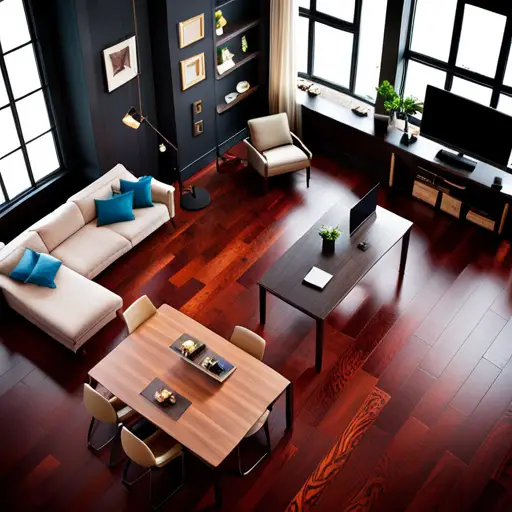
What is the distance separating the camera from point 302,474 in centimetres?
614

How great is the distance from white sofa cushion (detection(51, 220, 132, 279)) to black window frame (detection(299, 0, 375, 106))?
12.1 feet

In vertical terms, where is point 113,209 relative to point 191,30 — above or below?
below

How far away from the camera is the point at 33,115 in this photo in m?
7.83

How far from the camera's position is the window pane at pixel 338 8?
884cm

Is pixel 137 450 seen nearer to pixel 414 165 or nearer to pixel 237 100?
pixel 414 165

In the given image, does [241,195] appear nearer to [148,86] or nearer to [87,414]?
[148,86]

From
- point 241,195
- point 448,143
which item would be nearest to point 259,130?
point 241,195

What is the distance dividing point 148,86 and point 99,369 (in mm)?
3852

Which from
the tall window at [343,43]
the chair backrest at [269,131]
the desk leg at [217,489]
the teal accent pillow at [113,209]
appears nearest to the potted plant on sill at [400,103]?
the tall window at [343,43]

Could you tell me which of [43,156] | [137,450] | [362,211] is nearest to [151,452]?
[137,450]

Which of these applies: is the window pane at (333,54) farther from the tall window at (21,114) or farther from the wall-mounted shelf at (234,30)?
the tall window at (21,114)

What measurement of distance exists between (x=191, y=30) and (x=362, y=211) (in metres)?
2.98

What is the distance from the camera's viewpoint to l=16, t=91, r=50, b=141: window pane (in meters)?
7.67

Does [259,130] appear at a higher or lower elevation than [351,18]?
lower
